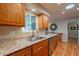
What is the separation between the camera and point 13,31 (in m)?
2.98

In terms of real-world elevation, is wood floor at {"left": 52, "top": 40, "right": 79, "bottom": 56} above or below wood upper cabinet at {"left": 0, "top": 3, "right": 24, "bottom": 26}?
below

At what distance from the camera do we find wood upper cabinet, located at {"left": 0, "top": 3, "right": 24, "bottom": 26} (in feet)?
6.71

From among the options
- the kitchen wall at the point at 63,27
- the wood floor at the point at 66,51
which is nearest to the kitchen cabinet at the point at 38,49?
the wood floor at the point at 66,51

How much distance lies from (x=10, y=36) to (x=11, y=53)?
1214 millimetres

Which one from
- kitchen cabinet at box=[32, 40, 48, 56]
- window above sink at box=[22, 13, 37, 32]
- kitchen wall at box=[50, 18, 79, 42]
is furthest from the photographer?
kitchen wall at box=[50, 18, 79, 42]

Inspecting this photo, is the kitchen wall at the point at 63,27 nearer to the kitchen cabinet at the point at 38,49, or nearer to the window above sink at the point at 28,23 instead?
the window above sink at the point at 28,23

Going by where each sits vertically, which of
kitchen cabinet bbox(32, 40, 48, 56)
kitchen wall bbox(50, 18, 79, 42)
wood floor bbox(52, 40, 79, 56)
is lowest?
wood floor bbox(52, 40, 79, 56)

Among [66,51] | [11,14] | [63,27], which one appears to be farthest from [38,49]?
[63,27]

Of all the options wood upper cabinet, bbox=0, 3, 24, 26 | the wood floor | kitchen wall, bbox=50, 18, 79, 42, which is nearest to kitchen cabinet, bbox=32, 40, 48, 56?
wood upper cabinet, bbox=0, 3, 24, 26

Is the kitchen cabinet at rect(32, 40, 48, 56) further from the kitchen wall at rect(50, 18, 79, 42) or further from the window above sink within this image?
the kitchen wall at rect(50, 18, 79, 42)

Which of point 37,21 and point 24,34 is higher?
point 37,21

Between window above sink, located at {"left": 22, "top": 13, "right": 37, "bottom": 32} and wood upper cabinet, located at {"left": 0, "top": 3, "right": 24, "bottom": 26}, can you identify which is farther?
window above sink, located at {"left": 22, "top": 13, "right": 37, "bottom": 32}

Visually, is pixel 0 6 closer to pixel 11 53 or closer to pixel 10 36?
pixel 11 53

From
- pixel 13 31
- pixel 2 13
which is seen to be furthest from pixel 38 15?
pixel 2 13
